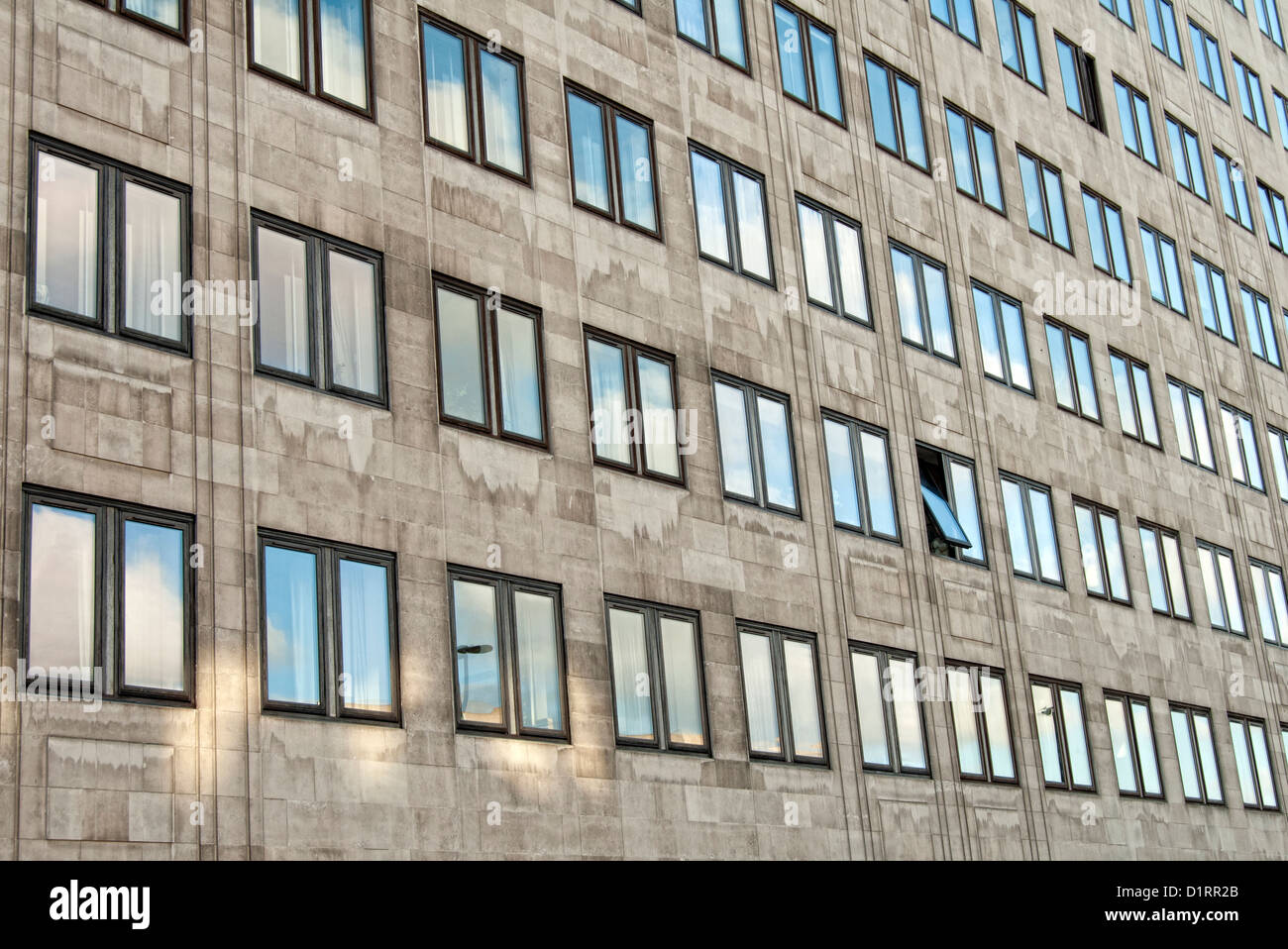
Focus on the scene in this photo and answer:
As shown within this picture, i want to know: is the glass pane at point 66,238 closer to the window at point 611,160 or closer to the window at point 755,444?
the window at point 611,160

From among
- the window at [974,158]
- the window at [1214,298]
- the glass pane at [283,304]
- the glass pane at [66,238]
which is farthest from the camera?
the window at [1214,298]

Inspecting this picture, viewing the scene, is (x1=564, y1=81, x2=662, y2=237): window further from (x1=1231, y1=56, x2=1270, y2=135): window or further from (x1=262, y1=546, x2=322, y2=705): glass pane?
(x1=1231, y1=56, x2=1270, y2=135): window

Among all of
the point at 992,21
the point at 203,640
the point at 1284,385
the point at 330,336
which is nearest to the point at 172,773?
the point at 203,640

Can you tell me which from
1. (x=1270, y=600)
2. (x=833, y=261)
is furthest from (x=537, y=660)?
(x=1270, y=600)

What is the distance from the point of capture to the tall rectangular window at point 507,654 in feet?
73.7

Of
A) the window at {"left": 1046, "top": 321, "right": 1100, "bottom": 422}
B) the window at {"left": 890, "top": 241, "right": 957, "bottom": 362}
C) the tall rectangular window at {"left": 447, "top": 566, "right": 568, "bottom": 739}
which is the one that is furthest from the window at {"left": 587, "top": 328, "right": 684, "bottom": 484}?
the window at {"left": 1046, "top": 321, "right": 1100, "bottom": 422}

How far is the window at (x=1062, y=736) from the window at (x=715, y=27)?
13.0 m

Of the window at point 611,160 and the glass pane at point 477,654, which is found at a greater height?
the window at point 611,160

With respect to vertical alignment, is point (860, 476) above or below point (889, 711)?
above

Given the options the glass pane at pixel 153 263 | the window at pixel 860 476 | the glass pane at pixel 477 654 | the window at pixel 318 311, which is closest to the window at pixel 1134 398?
the window at pixel 860 476

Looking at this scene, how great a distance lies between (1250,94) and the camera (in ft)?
177

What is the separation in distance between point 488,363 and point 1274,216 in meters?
36.0

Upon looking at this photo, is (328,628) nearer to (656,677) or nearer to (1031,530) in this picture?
(656,677)
